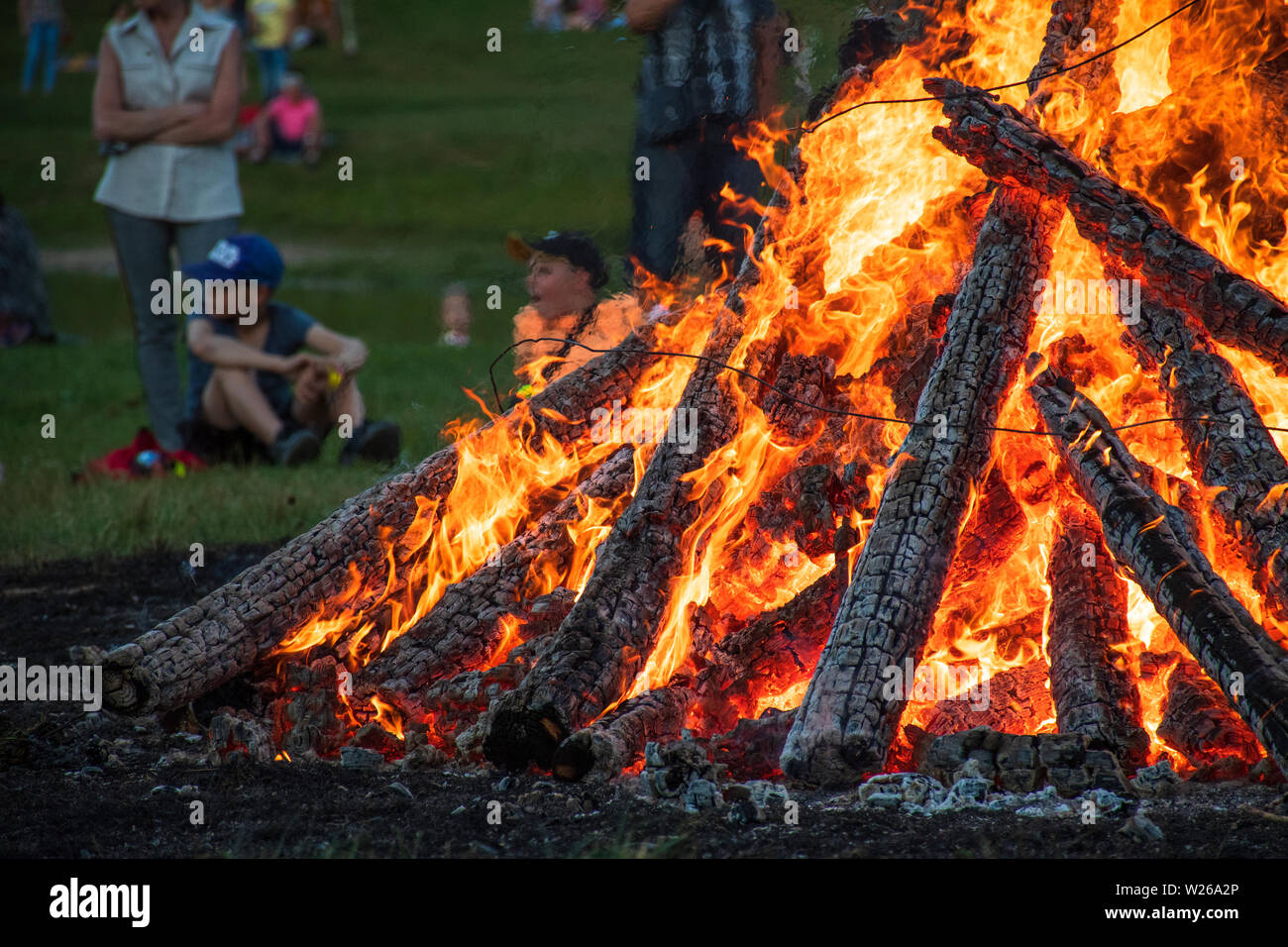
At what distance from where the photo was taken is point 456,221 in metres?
23.9

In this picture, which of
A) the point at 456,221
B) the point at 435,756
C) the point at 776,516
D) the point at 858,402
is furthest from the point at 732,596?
the point at 456,221

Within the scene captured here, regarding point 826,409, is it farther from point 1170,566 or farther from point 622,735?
point 622,735

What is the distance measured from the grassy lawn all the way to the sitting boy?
23cm

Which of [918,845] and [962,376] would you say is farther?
[962,376]

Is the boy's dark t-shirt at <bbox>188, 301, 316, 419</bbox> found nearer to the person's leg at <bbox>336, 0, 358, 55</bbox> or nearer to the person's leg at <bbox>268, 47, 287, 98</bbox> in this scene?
the person's leg at <bbox>268, 47, 287, 98</bbox>

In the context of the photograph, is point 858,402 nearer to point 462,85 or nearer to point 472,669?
point 472,669

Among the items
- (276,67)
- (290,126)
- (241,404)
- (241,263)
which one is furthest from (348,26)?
(241,263)

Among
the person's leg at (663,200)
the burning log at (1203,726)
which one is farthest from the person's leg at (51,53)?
the burning log at (1203,726)

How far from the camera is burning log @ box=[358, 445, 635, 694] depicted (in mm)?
5102

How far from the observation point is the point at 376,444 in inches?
353

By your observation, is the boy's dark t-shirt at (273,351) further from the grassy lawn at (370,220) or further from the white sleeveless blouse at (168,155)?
the white sleeveless blouse at (168,155)

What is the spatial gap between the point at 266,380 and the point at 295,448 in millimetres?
561
